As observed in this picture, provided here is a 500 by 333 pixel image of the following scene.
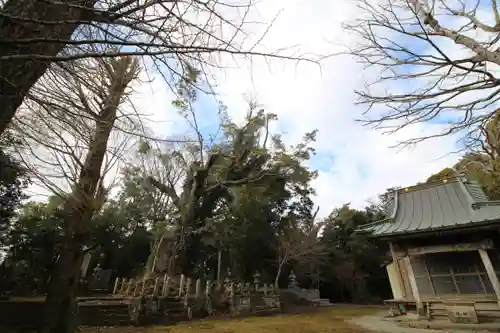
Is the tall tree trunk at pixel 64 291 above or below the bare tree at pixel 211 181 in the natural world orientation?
below

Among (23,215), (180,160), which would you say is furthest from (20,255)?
(180,160)

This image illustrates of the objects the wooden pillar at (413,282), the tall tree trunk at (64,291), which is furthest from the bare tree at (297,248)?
the tall tree trunk at (64,291)

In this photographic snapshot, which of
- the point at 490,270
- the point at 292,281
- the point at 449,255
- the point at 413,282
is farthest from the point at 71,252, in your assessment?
the point at 292,281

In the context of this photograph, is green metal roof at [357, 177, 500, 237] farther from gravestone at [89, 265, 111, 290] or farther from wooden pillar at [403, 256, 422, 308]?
gravestone at [89, 265, 111, 290]

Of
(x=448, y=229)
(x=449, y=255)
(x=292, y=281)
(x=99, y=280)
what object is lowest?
(x=99, y=280)

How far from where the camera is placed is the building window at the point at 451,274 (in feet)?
26.5

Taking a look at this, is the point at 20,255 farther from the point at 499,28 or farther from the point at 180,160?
the point at 499,28

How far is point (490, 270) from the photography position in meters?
7.50

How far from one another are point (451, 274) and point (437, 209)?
2.03 m

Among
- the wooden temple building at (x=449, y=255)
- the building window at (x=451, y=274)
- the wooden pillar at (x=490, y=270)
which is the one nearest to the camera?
the wooden pillar at (x=490, y=270)

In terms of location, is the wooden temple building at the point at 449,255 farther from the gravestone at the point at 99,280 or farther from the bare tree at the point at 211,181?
the gravestone at the point at 99,280

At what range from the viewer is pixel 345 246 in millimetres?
21188

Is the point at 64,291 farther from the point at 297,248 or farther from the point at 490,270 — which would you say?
the point at 297,248

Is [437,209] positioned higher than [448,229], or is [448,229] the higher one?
[437,209]
